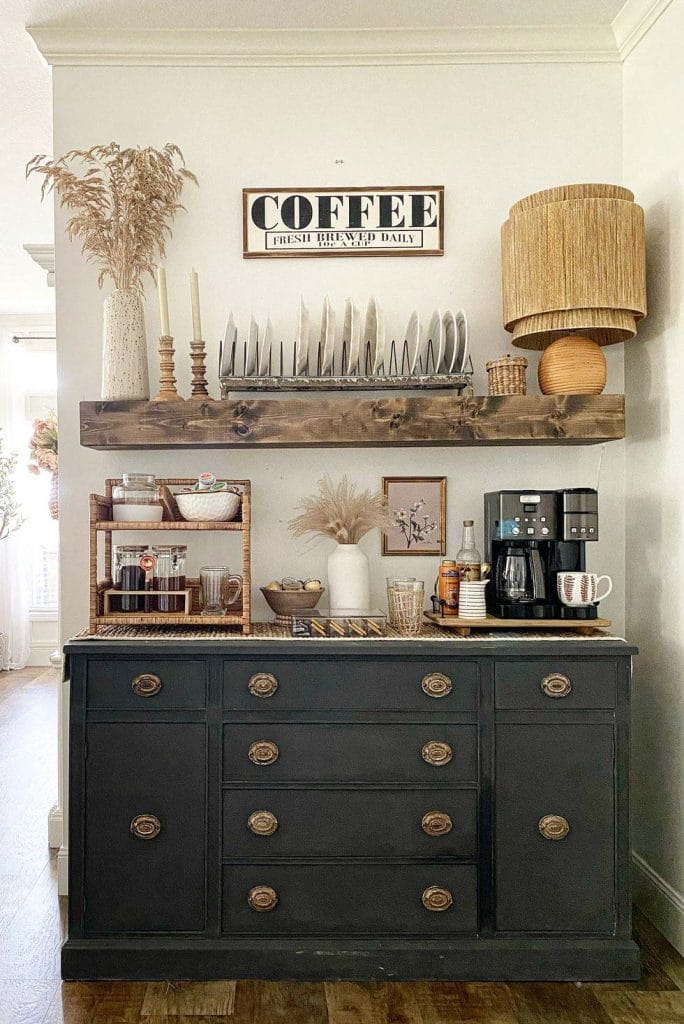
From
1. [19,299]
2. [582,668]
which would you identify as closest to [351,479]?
[582,668]

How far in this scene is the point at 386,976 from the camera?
2.27 m

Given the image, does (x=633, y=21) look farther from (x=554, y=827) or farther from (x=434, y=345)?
(x=554, y=827)

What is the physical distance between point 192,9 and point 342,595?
195 centimetres

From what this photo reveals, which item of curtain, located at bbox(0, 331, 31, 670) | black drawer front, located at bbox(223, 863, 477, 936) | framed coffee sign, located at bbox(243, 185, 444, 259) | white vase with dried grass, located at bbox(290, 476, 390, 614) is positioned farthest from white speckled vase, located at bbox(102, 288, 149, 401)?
curtain, located at bbox(0, 331, 31, 670)

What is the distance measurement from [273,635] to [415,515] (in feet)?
2.36

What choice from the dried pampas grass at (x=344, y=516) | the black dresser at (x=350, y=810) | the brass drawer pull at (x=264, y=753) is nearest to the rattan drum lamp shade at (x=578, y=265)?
the dried pampas grass at (x=344, y=516)

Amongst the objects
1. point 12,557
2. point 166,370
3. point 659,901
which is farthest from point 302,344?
point 12,557

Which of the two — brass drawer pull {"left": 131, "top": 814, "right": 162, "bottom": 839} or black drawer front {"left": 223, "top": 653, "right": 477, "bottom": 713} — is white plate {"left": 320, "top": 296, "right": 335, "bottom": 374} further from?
brass drawer pull {"left": 131, "top": 814, "right": 162, "bottom": 839}

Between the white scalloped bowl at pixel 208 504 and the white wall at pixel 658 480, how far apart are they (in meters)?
1.33

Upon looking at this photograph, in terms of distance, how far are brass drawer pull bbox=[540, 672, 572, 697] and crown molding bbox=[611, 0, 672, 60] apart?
6.73 ft

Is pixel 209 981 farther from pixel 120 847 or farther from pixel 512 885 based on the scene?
pixel 512 885

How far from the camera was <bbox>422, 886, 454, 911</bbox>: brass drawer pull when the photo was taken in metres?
2.29

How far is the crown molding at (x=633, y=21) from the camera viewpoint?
258 centimetres

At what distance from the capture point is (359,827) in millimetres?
2309
